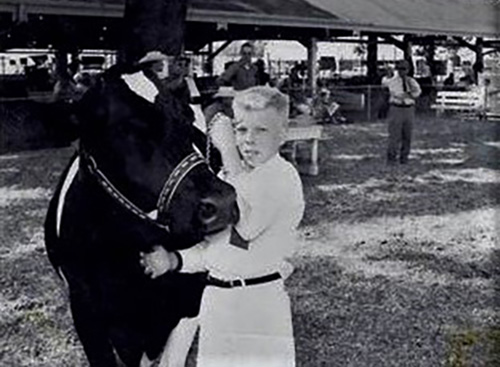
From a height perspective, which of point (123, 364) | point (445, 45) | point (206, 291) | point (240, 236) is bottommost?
point (123, 364)

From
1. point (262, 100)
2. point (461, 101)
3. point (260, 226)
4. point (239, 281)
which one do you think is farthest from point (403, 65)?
point (239, 281)

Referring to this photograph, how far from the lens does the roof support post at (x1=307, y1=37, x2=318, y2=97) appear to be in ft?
6.59

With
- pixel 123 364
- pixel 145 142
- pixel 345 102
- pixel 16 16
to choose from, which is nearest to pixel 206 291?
pixel 123 364

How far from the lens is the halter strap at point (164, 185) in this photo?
163cm

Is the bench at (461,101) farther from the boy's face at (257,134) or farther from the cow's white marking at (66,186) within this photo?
the cow's white marking at (66,186)

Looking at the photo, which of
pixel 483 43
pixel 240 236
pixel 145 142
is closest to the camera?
pixel 145 142

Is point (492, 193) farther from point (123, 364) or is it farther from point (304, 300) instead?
point (123, 364)

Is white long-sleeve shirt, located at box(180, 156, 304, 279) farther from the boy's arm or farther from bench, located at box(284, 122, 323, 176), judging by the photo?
the boy's arm

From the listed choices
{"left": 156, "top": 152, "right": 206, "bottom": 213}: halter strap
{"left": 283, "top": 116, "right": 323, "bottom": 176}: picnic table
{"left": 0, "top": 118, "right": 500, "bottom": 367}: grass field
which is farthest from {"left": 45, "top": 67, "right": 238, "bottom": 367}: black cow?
{"left": 283, "top": 116, "right": 323, "bottom": 176}: picnic table

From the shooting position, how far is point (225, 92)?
1.84 meters

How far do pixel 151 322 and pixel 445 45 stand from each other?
41.7 inches

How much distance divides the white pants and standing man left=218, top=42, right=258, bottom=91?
49cm

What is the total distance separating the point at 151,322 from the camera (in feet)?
6.28

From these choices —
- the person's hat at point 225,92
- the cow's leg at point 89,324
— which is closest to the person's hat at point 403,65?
the person's hat at point 225,92
